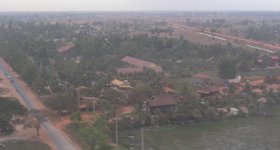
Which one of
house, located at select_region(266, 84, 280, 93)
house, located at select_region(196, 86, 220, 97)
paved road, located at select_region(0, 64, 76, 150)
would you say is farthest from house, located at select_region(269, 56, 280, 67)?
paved road, located at select_region(0, 64, 76, 150)

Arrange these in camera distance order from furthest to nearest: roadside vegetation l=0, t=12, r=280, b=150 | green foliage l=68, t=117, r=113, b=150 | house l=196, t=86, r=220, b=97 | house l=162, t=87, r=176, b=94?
1. house l=162, t=87, r=176, b=94
2. house l=196, t=86, r=220, b=97
3. roadside vegetation l=0, t=12, r=280, b=150
4. green foliage l=68, t=117, r=113, b=150

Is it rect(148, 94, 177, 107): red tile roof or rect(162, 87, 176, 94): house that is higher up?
rect(148, 94, 177, 107): red tile roof

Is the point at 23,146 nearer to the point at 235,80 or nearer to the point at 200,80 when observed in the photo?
the point at 200,80

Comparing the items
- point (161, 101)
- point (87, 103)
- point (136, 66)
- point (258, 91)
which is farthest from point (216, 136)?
point (136, 66)

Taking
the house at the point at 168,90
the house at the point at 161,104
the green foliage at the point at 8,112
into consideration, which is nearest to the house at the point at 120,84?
the house at the point at 168,90

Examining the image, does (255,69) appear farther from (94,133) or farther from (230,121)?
(94,133)

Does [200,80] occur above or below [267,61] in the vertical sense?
below

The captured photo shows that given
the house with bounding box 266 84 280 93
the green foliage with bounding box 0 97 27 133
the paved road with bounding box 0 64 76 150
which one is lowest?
the paved road with bounding box 0 64 76 150

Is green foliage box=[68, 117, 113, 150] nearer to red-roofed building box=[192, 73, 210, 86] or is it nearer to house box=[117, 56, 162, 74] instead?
red-roofed building box=[192, 73, 210, 86]
